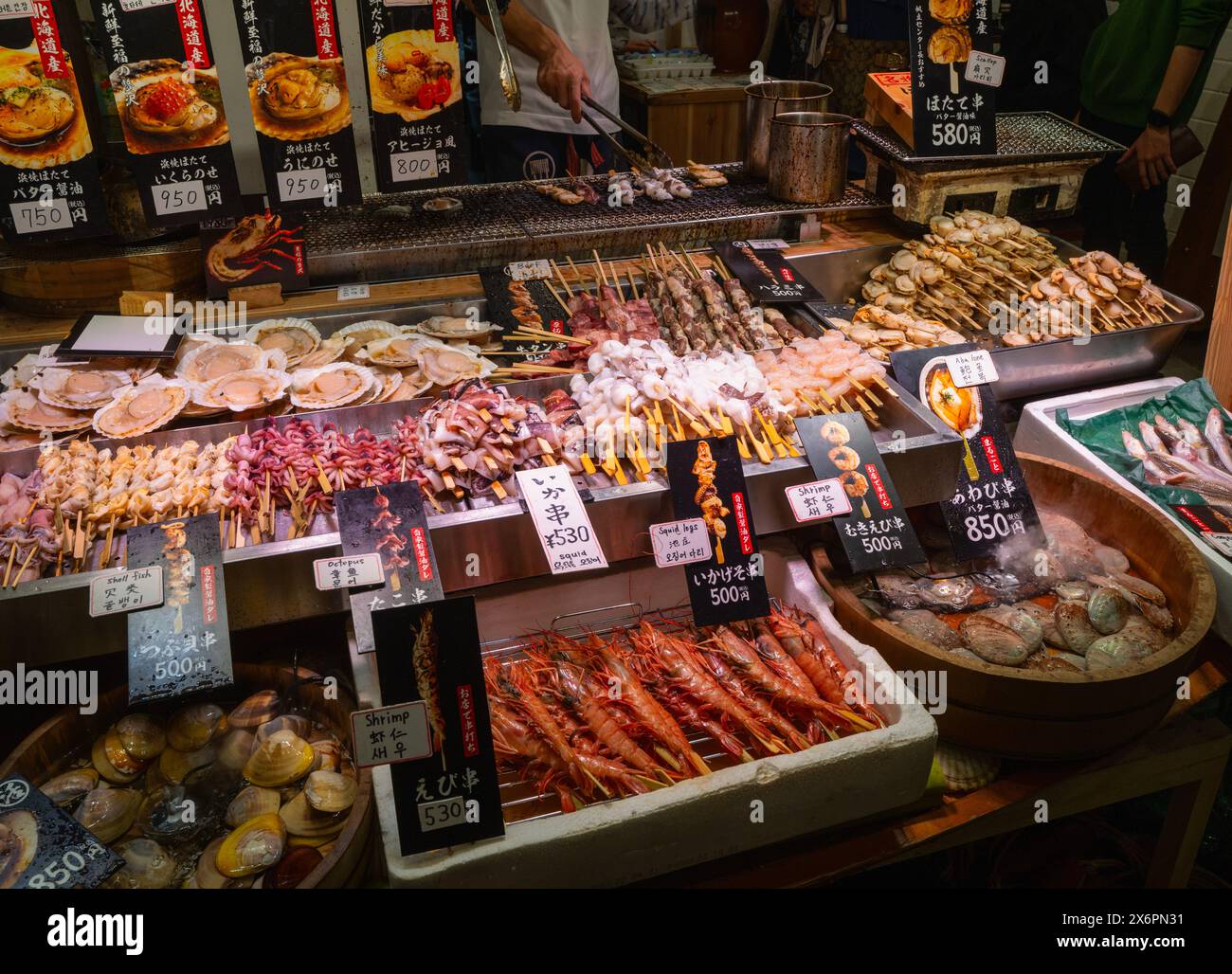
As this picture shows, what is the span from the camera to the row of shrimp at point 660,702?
2.47 meters

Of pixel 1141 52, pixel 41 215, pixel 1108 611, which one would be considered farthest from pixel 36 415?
pixel 1141 52

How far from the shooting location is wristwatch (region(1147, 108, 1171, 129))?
5859 millimetres

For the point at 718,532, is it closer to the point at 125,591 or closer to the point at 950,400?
the point at 950,400

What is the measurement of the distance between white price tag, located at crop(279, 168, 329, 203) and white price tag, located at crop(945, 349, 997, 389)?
2.65 m

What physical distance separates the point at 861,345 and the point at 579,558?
1860mm

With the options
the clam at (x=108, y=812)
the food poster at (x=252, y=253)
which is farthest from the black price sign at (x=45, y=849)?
the food poster at (x=252, y=253)

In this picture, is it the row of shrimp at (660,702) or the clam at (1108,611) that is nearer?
the row of shrimp at (660,702)

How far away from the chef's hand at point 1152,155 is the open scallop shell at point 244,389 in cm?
555

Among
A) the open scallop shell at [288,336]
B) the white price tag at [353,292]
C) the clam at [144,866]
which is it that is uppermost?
the white price tag at [353,292]

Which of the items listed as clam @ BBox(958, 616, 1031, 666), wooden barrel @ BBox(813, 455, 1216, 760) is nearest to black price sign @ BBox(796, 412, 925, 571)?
wooden barrel @ BBox(813, 455, 1216, 760)

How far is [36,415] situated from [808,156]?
351 cm

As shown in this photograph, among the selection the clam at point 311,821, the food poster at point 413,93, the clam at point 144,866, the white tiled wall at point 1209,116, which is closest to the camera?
the clam at point 144,866

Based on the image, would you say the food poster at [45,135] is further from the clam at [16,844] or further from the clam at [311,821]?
the clam at [311,821]

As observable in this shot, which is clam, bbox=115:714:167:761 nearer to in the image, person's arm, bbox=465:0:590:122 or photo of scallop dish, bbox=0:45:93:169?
photo of scallop dish, bbox=0:45:93:169
